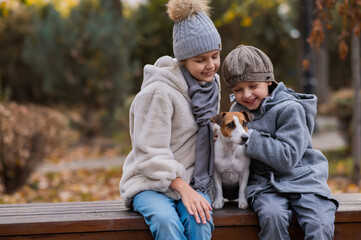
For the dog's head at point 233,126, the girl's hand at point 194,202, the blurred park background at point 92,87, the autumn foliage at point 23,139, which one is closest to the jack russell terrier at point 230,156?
the dog's head at point 233,126

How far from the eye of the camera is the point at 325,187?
110 inches

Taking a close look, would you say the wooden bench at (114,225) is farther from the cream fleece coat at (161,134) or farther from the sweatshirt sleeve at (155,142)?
the sweatshirt sleeve at (155,142)

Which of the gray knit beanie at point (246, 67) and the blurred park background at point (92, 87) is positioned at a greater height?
the gray knit beanie at point (246, 67)

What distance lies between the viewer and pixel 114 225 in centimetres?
277

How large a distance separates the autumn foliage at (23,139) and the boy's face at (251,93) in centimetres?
376

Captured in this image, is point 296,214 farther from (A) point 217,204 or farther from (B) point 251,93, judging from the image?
(B) point 251,93

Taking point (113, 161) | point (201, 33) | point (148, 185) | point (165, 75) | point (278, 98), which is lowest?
point (113, 161)

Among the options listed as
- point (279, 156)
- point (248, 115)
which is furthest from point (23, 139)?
point (279, 156)

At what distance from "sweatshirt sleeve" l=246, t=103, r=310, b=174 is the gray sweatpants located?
181mm

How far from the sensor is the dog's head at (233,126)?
266 cm

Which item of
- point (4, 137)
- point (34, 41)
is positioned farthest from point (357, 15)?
point (34, 41)

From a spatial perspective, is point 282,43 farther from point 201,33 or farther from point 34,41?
point 201,33

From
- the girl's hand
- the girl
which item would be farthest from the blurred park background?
the girl's hand

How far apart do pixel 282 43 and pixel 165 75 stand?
1730cm
